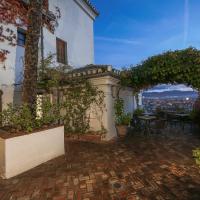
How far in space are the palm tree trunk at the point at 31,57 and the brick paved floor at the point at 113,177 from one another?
6.75ft

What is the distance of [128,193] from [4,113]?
361 centimetres

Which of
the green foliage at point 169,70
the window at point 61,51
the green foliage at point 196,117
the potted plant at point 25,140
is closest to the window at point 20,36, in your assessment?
the window at point 61,51

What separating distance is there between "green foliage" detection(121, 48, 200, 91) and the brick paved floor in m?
2.79

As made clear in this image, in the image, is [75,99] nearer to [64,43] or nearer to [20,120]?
[20,120]

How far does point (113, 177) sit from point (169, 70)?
500 cm

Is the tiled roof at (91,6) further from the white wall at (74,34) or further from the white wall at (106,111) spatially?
the white wall at (106,111)

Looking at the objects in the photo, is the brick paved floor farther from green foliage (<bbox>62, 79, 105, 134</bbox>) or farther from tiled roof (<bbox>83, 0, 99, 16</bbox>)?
tiled roof (<bbox>83, 0, 99, 16</bbox>)

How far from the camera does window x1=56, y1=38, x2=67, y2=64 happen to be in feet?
36.5

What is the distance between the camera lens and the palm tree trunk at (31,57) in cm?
558

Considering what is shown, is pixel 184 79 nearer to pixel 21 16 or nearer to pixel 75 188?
pixel 75 188

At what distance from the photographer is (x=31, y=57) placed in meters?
5.66

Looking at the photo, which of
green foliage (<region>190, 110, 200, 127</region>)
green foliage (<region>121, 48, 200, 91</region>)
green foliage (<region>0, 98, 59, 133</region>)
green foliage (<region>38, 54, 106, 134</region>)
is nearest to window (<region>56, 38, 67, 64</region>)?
green foliage (<region>38, 54, 106, 134</region>)

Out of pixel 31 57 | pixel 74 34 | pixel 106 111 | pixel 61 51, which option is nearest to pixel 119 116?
pixel 106 111

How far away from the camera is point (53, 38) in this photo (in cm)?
1073
